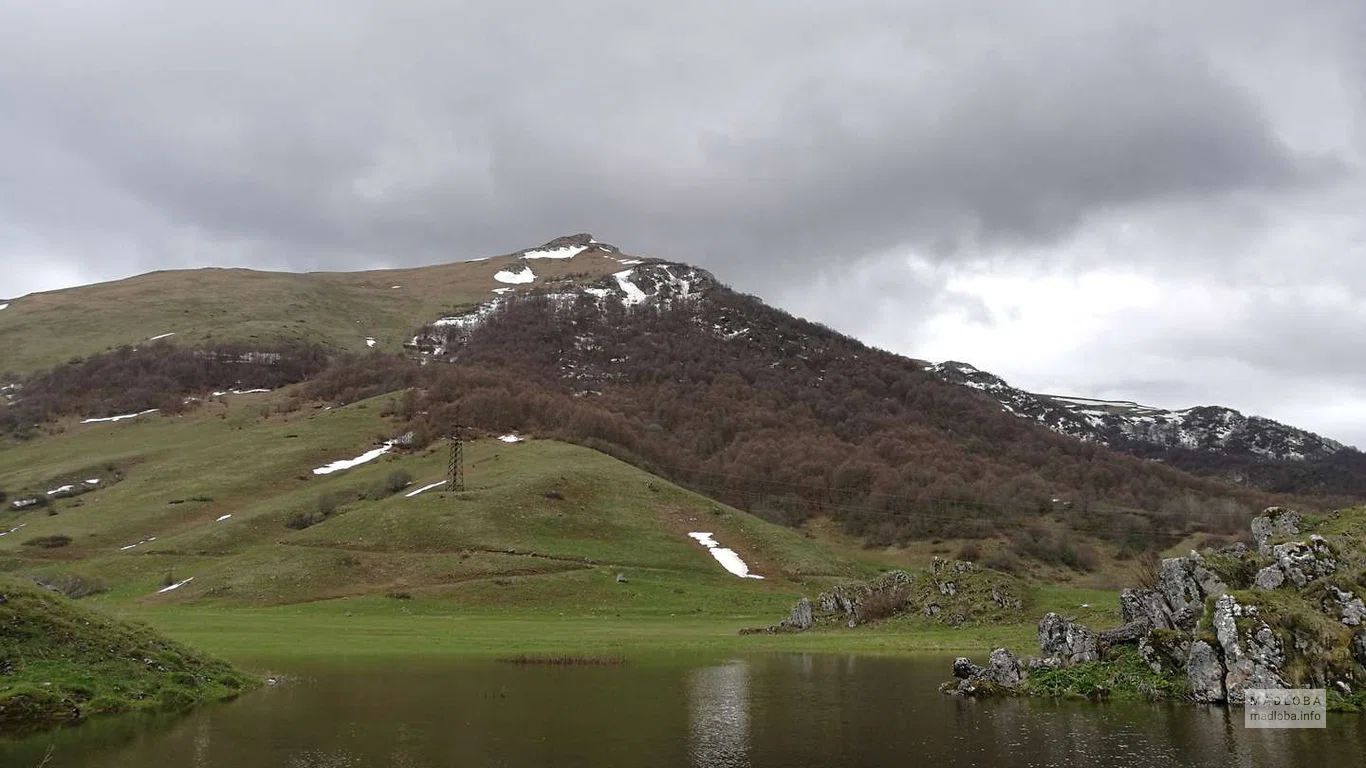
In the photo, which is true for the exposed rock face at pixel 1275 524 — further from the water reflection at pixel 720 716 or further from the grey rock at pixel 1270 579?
the water reflection at pixel 720 716

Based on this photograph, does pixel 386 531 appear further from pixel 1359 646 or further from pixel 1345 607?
pixel 1359 646

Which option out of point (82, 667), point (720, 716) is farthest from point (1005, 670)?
point (82, 667)

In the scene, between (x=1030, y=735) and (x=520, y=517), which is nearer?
(x=1030, y=735)

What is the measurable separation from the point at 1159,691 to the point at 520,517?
84222 mm

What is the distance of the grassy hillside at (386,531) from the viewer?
3290 inches

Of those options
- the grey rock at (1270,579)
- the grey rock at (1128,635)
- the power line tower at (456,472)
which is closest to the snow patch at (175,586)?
the power line tower at (456,472)

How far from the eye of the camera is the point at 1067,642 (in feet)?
113

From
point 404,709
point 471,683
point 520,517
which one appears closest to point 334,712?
point 404,709

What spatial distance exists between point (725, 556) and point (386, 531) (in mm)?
41603

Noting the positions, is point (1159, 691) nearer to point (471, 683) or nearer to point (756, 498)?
point (471, 683)

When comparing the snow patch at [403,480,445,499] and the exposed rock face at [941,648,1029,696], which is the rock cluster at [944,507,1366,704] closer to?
the exposed rock face at [941,648,1029,696]

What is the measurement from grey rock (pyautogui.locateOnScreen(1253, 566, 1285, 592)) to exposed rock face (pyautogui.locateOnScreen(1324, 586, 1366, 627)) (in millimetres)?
2281

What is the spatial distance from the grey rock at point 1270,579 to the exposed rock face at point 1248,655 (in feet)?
13.3

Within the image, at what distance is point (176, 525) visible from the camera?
110m
